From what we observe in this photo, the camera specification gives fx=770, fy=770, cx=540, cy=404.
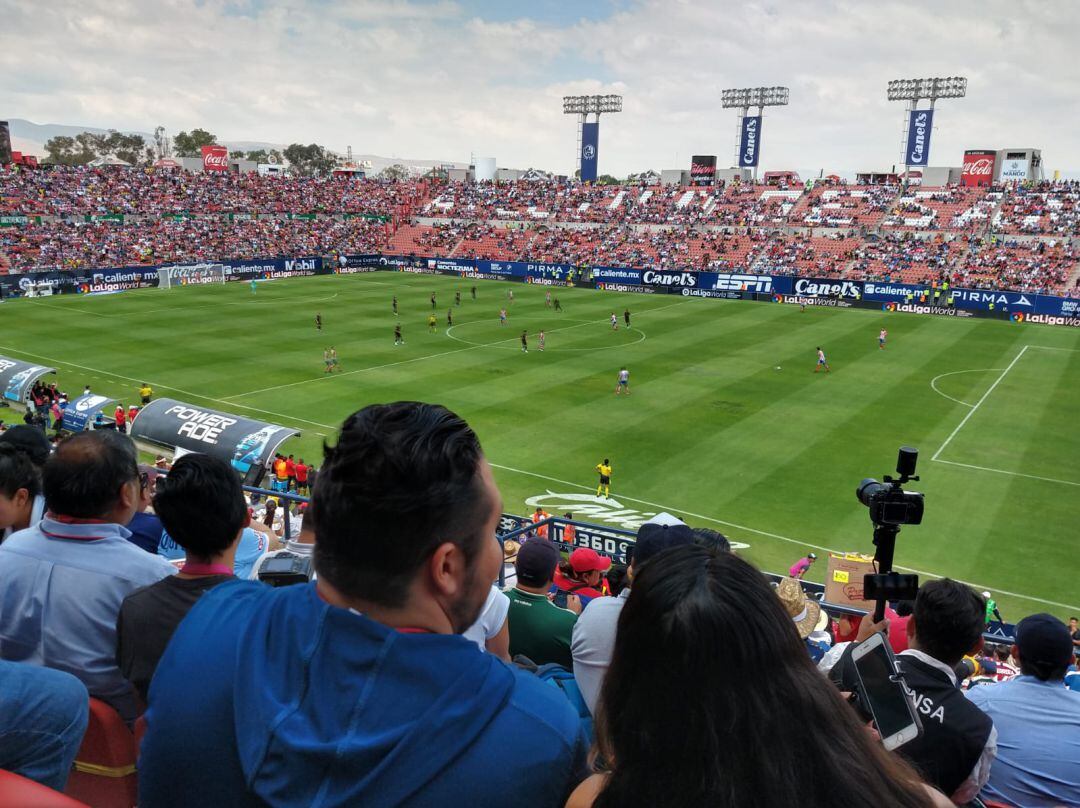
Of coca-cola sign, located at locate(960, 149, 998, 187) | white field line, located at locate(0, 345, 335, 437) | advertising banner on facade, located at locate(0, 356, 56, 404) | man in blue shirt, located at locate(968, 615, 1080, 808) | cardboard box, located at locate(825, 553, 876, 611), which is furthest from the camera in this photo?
coca-cola sign, located at locate(960, 149, 998, 187)

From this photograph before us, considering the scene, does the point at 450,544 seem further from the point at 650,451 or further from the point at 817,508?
the point at 650,451

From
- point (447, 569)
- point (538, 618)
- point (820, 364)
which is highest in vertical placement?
point (447, 569)

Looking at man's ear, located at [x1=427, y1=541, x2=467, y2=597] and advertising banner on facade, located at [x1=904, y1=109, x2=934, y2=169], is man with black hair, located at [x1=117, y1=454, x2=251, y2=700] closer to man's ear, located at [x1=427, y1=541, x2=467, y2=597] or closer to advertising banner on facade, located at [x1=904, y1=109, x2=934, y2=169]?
man's ear, located at [x1=427, y1=541, x2=467, y2=597]

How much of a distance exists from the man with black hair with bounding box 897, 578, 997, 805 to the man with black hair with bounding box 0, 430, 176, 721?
379 centimetres

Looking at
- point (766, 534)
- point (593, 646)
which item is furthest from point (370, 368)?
point (593, 646)

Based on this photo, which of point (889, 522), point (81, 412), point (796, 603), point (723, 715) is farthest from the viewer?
point (81, 412)

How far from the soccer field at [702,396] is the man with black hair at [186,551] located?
52.4ft

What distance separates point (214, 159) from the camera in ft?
299

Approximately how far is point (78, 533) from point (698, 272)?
6142 cm

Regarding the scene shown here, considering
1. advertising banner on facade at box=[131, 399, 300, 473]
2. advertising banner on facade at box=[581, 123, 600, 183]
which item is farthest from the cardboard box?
advertising banner on facade at box=[581, 123, 600, 183]

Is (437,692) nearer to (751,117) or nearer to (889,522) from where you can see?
(889,522)

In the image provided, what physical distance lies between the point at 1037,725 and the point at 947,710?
2.97 ft

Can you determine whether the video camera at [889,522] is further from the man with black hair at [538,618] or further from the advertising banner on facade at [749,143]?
the advertising banner on facade at [749,143]

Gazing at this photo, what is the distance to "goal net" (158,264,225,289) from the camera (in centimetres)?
6017
